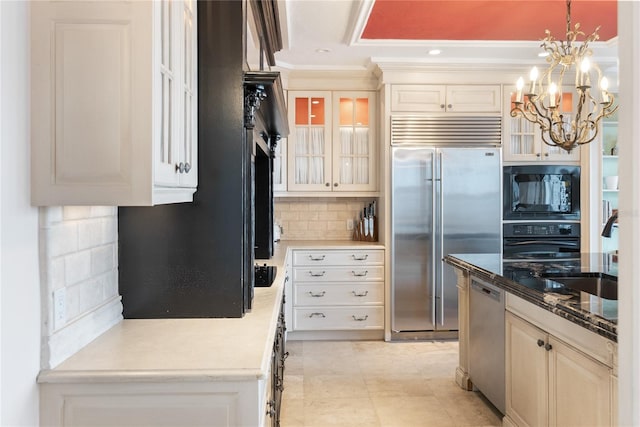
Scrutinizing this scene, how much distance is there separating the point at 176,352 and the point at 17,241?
0.57 meters

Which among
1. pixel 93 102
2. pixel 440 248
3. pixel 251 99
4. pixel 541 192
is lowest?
pixel 440 248

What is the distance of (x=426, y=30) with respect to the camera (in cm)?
Result: 368

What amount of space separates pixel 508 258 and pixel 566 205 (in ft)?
5.59

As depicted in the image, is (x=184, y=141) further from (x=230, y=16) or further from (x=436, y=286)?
(x=436, y=286)

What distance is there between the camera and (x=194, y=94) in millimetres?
1827

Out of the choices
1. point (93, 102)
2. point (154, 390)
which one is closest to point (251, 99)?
point (93, 102)

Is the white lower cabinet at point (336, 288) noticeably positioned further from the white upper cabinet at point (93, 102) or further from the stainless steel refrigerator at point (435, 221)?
the white upper cabinet at point (93, 102)

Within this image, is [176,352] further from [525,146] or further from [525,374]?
[525,146]

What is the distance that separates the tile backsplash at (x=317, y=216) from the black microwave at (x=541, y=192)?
139 centimetres

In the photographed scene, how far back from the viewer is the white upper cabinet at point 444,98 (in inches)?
173

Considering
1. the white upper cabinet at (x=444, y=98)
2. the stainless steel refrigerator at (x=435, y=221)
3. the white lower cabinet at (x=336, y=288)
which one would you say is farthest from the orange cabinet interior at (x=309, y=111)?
the white lower cabinet at (x=336, y=288)

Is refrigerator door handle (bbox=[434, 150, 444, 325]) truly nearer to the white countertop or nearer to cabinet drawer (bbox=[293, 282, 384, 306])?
cabinet drawer (bbox=[293, 282, 384, 306])

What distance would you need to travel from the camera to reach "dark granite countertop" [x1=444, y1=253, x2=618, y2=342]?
176 centimetres

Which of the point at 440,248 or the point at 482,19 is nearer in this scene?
the point at 482,19
